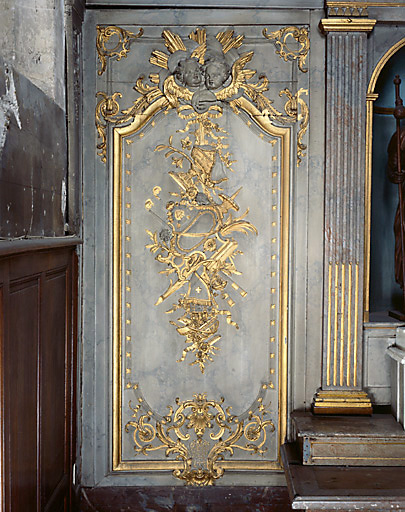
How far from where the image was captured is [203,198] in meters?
3.08

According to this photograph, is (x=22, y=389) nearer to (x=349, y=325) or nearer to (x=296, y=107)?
(x=349, y=325)

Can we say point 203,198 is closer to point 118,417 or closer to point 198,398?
point 198,398

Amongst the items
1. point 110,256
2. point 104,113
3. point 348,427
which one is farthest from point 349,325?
point 104,113

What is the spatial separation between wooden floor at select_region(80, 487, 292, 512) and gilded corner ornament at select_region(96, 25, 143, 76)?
228 centimetres

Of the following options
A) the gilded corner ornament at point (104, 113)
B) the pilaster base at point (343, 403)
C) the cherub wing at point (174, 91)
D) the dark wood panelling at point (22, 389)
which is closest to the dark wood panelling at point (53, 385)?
the dark wood panelling at point (22, 389)

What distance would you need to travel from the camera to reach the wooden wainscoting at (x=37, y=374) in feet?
6.30

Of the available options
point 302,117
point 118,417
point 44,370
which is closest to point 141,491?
point 118,417

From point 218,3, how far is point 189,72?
0.39 metres

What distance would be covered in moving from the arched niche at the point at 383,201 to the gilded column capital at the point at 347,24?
0.51 meters

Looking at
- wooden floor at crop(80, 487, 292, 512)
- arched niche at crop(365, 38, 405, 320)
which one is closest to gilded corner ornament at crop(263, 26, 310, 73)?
arched niche at crop(365, 38, 405, 320)

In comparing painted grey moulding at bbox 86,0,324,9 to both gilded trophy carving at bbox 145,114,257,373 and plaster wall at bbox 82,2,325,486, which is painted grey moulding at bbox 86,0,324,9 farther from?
gilded trophy carving at bbox 145,114,257,373

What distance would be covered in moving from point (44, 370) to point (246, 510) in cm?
145

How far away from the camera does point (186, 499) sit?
3.10 metres

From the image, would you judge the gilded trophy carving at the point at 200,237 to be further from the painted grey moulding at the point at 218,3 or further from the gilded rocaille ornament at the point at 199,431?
the painted grey moulding at the point at 218,3
